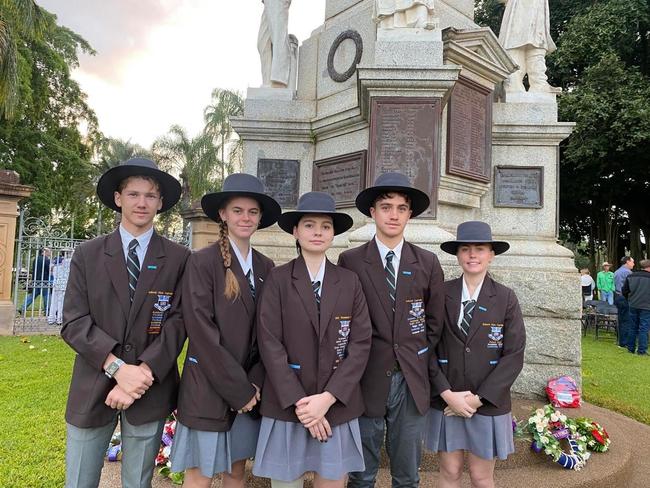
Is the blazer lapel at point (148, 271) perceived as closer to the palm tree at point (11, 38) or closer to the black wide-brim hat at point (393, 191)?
the black wide-brim hat at point (393, 191)

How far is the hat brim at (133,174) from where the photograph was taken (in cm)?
259

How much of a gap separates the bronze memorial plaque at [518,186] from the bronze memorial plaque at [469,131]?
0.24m

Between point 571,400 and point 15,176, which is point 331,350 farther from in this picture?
point 15,176

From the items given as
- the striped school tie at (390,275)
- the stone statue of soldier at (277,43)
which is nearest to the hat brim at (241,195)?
the striped school tie at (390,275)

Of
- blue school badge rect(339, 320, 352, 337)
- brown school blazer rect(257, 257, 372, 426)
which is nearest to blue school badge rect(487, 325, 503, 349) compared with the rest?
A: brown school blazer rect(257, 257, 372, 426)

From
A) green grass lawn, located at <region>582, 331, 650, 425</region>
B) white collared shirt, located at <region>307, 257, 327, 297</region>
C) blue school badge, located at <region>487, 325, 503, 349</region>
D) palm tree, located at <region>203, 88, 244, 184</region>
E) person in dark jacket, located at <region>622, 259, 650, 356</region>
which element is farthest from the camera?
palm tree, located at <region>203, 88, 244, 184</region>

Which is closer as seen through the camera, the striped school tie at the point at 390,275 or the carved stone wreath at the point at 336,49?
the striped school tie at the point at 390,275

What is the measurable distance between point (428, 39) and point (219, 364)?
4032 millimetres

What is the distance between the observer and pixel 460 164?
17.0ft

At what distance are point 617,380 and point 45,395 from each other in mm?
7970

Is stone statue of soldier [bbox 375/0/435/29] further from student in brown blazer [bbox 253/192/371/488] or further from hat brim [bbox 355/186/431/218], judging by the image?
student in brown blazer [bbox 253/192/371/488]

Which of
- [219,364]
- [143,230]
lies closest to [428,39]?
[143,230]

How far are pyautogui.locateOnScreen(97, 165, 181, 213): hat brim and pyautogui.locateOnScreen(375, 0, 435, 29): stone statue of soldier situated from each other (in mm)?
3379

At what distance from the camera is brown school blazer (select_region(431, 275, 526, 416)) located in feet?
8.72
